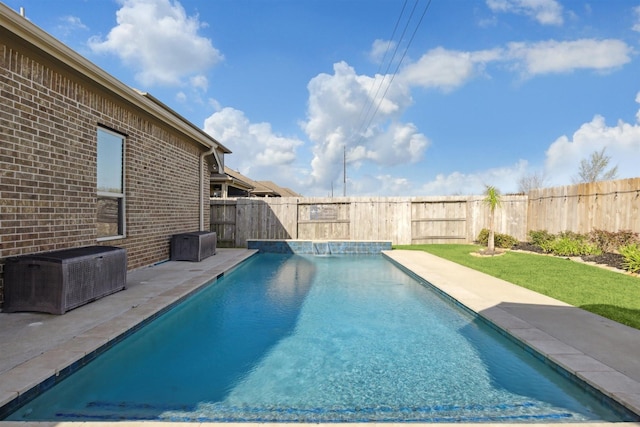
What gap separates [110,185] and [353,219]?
28.9ft

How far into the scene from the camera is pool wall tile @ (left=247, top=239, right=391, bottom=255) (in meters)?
12.3

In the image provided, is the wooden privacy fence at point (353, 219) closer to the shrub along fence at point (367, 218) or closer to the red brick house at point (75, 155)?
the shrub along fence at point (367, 218)

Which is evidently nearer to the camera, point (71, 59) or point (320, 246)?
point (71, 59)

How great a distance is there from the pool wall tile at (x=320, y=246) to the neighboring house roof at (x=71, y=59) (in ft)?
18.2

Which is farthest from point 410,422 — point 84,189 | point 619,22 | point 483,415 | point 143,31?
point 619,22

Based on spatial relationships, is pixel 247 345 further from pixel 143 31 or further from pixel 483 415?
pixel 143 31

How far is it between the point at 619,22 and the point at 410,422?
12.9 metres

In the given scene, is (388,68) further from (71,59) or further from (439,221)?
(71,59)

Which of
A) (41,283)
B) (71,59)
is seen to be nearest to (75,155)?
(71,59)

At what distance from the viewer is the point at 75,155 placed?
17.4 feet

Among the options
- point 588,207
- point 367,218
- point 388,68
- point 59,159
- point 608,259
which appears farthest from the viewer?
point 367,218

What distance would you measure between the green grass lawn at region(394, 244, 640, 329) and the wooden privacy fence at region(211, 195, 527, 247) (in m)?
3.06

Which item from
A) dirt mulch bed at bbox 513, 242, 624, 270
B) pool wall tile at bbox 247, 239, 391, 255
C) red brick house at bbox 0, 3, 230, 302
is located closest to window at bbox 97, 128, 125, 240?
red brick house at bbox 0, 3, 230, 302

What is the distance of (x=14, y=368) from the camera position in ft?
8.61
